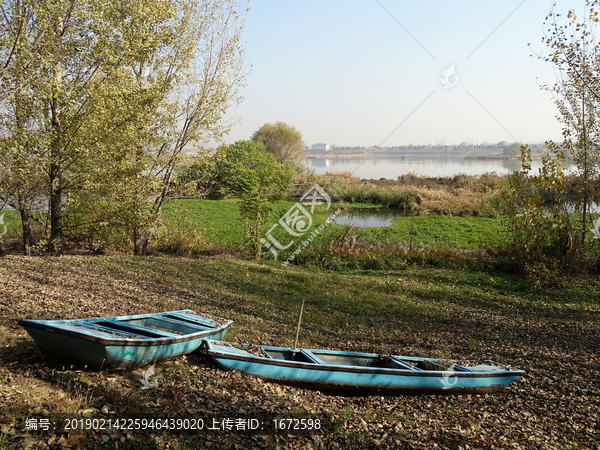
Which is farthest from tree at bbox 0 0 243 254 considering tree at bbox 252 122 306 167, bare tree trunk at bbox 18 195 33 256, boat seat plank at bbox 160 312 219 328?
tree at bbox 252 122 306 167

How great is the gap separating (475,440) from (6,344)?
572cm

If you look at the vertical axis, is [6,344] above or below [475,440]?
above

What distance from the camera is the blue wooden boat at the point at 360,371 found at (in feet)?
17.5

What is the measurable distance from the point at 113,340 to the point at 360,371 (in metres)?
2.98

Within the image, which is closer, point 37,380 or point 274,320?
point 37,380

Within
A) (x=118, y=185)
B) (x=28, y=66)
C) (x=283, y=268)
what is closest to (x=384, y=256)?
(x=283, y=268)

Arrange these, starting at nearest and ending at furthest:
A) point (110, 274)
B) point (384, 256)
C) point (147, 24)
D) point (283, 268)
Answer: point (110, 274) < point (147, 24) < point (283, 268) < point (384, 256)

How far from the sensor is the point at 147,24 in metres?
12.6

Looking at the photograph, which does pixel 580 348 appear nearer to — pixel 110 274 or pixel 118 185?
pixel 110 274

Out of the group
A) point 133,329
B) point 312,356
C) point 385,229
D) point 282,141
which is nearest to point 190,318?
point 133,329

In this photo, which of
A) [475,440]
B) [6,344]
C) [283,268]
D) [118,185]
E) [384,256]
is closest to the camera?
[475,440]

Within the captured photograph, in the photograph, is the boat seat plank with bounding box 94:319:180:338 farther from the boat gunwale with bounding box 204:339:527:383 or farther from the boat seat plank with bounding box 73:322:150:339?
the boat gunwale with bounding box 204:339:527:383

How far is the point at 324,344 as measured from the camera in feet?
25.9

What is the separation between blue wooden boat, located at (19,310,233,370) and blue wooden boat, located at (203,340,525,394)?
0.43 m
